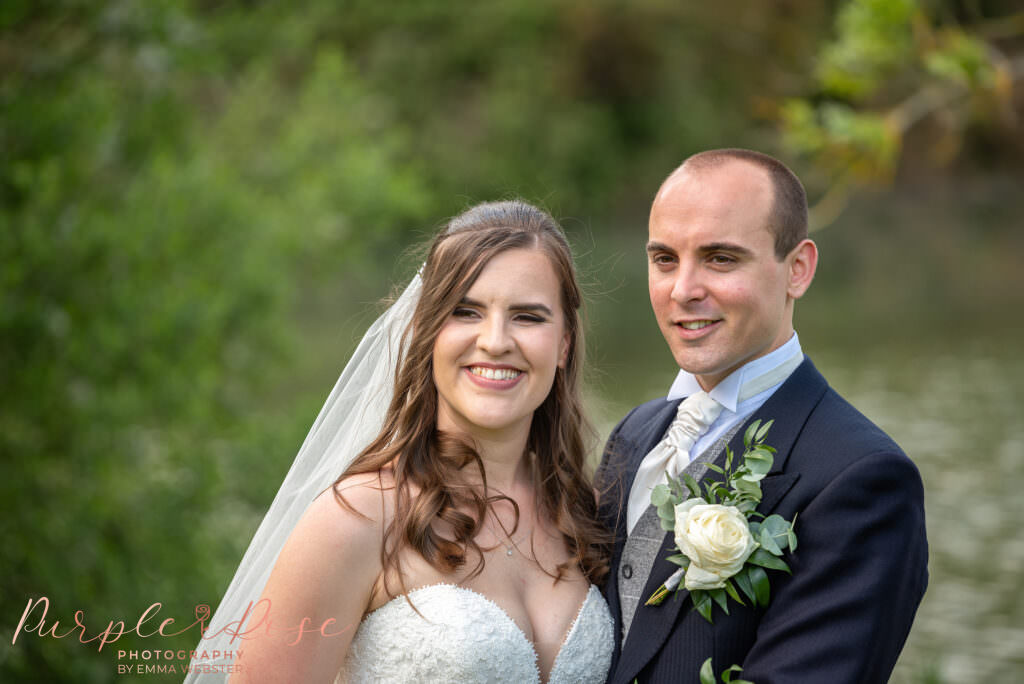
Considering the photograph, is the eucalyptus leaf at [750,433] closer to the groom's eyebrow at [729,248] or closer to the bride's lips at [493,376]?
the groom's eyebrow at [729,248]

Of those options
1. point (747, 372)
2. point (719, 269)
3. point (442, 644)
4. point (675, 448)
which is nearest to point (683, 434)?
point (675, 448)

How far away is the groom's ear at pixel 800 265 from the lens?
274 cm

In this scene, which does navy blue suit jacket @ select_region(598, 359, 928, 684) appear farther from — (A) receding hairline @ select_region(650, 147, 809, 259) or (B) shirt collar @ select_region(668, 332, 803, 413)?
(A) receding hairline @ select_region(650, 147, 809, 259)

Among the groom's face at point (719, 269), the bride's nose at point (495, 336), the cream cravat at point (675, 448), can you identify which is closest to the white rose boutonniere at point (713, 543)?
the cream cravat at point (675, 448)

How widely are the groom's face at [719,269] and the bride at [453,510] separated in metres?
0.40

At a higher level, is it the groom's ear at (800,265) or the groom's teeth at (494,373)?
the groom's ear at (800,265)

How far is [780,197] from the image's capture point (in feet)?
8.81

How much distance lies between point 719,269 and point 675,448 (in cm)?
54

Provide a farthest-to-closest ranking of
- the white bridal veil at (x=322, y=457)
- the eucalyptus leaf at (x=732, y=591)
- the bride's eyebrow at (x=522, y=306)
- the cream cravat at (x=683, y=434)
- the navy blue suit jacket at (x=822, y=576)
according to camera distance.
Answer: the white bridal veil at (x=322, y=457) → the bride's eyebrow at (x=522, y=306) → the cream cravat at (x=683, y=434) → the eucalyptus leaf at (x=732, y=591) → the navy blue suit jacket at (x=822, y=576)

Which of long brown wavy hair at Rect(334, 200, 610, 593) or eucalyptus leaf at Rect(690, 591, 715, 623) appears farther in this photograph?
long brown wavy hair at Rect(334, 200, 610, 593)

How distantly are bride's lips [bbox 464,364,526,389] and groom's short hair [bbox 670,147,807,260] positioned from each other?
743 mm

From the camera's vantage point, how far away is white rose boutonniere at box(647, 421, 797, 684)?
240cm

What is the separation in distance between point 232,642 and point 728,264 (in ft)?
5.83

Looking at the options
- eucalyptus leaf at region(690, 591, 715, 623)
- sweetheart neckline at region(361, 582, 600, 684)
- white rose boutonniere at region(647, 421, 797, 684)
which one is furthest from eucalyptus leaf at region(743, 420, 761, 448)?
sweetheart neckline at region(361, 582, 600, 684)
